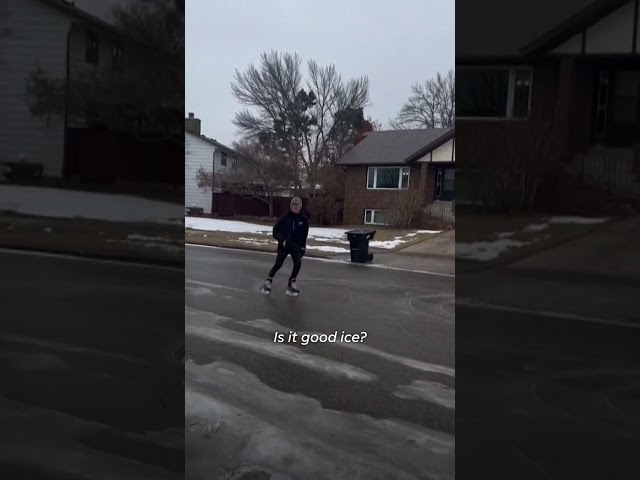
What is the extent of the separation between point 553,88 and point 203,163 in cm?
146

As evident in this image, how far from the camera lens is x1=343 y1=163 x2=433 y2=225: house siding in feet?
8.69

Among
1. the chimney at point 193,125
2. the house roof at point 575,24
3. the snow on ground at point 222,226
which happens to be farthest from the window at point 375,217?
the house roof at point 575,24

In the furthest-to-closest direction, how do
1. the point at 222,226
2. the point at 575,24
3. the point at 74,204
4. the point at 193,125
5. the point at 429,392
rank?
the point at 222,226 → the point at 429,392 → the point at 193,125 → the point at 74,204 → the point at 575,24

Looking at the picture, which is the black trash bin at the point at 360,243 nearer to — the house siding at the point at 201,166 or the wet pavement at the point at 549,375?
the house siding at the point at 201,166

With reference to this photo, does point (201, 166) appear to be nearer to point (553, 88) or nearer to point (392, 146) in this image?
point (392, 146)

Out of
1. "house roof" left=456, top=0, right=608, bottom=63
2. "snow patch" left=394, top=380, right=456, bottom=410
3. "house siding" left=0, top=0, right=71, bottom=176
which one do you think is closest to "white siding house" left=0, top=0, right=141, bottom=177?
"house siding" left=0, top=0, right=71, bottom=176

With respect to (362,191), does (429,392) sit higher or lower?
lower

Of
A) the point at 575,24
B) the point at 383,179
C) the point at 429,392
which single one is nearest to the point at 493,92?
the point at 575,24

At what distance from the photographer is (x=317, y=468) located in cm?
183

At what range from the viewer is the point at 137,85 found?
5.17 ft

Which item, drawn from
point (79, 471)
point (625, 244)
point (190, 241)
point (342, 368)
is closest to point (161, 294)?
point (79, 471)

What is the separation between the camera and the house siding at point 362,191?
2650 millimetres

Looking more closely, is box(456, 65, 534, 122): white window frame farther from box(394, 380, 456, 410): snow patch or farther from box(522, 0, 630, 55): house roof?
box(394, 380, 456, 410): snow patch

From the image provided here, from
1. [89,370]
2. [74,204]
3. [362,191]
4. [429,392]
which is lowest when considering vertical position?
[429,392]
